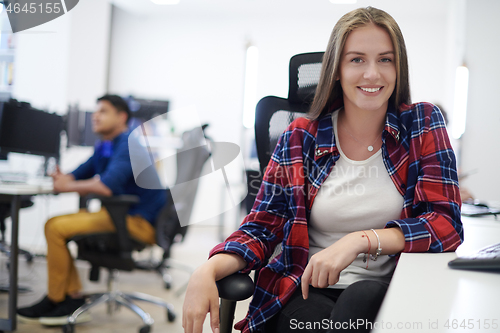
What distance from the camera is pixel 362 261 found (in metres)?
1.00

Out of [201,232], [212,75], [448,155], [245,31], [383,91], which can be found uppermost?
[245,31]

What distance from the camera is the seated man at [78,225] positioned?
2.29 metres

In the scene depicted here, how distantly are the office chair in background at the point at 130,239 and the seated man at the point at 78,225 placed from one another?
0.06m

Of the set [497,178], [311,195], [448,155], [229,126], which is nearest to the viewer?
[448,155]

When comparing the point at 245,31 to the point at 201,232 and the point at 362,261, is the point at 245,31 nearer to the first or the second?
the point at 201,232

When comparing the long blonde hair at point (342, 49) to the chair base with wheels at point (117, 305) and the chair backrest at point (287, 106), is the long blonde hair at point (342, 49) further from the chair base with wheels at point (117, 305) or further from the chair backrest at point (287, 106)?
the chair base with wheels at point (117, 305)

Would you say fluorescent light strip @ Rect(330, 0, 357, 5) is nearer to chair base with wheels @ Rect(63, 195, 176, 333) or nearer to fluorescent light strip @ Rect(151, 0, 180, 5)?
fluorescent light strip @ Rect(151, 0, 180, 5)

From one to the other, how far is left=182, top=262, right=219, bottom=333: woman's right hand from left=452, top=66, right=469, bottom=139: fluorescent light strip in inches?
146

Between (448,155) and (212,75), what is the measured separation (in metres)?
5.18

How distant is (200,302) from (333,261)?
0.91 ft

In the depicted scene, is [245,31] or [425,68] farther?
[245,31]

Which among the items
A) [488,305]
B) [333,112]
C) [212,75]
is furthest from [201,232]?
[488,305]

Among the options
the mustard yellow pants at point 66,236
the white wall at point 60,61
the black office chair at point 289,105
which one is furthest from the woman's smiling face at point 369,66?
the white wall at point 60,61

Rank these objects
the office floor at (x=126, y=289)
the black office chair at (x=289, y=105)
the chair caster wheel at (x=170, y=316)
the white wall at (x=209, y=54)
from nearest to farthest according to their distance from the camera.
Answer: the black office chair at (x=289, y=105)
the office floor at (x=126, y=289)
the chair caster wheel at (x=170, y=316)
the white wall at (x=209, y=54)
